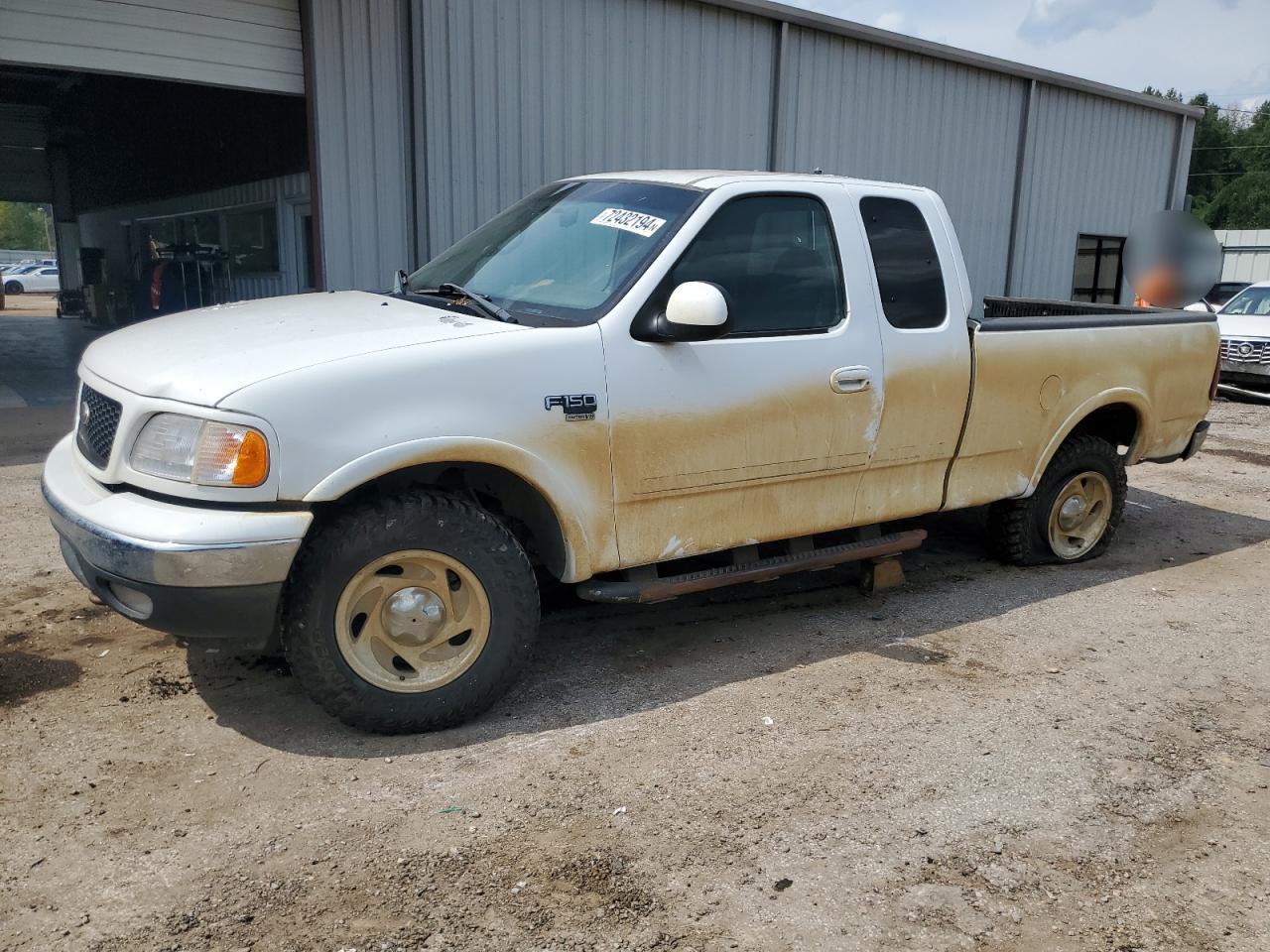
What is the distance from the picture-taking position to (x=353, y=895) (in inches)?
106

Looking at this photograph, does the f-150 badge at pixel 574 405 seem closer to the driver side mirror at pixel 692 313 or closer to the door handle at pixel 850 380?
the driver side mirror at pixel 692 313

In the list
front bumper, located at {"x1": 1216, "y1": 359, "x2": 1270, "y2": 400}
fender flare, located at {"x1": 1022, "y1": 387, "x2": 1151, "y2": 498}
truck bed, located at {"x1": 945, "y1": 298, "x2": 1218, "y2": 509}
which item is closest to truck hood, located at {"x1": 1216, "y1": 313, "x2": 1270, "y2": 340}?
front bumper, located at {"x1": 1216, "y1": 359, "x2": 1270, "y2": 400}

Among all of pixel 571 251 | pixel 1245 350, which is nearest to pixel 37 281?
pixel 1245 350

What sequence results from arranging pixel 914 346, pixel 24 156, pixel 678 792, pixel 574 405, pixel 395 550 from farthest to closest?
pixel 24 156 < pixel 914 346 < pixel 574 405 < pixel 395 550 < pixel 678 792

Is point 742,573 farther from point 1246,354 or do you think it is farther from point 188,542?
point 1246,354

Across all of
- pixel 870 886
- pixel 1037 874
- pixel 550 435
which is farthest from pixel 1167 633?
pixel 550 435

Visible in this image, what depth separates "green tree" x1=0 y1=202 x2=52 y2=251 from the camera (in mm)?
96438

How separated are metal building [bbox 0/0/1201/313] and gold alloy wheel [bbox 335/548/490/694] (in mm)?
6941

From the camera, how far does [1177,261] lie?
31.9 ft

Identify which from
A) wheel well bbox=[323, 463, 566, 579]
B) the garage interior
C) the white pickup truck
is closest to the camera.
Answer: the white pickup truck

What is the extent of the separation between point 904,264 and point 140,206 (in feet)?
76.8

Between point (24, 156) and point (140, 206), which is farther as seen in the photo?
point (24, 156)

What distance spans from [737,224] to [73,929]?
3318 mm

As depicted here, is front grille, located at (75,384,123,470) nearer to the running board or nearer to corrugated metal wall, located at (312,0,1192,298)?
the running board
